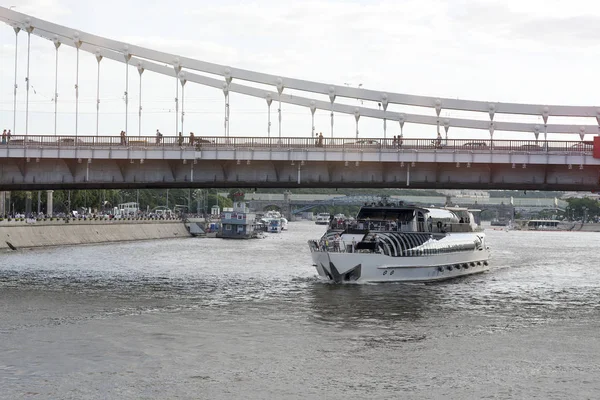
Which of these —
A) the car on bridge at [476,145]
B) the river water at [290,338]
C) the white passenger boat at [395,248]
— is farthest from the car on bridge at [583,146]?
the white passenger boat at [395,248]

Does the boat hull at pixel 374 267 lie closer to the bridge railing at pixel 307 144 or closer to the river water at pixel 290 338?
the river water at pixel 290 338

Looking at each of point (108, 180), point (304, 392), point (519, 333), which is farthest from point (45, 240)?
point (304, 392)

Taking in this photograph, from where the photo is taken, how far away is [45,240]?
118 m

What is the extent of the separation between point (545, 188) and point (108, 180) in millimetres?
30411

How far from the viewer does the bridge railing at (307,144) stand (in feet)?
215

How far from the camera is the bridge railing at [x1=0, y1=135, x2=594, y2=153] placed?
215 feet

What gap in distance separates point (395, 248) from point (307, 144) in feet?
30.7

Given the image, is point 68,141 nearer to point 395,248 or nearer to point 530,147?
point 395,248

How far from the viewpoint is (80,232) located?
130 m

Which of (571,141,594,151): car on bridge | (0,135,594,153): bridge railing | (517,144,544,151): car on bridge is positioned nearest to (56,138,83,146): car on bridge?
(0,135,594,153): bridge railing

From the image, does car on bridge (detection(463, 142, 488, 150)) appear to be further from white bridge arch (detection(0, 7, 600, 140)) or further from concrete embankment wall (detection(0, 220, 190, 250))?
concrete embankment wall (detection(0, 220, 190, 250))

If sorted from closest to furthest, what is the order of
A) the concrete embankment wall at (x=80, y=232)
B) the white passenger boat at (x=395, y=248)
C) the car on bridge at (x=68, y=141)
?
the white passenger boat at (x=395, y=248), the car on bridge at (x=68, y=141), the concrete embankment wall at (x=80, y=232)

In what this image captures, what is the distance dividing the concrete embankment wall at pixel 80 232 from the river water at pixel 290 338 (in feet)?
128

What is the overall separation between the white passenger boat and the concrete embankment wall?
165ft
